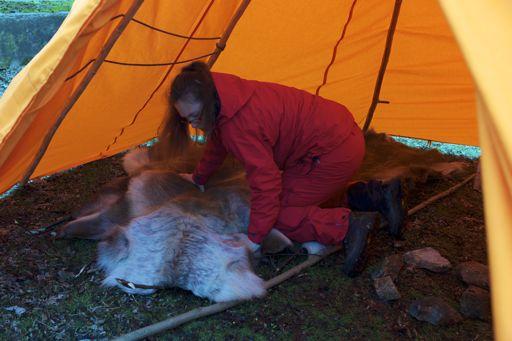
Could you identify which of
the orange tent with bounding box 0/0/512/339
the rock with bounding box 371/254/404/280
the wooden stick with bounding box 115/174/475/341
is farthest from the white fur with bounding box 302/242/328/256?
the orange tent with bounding box 0/0/512/339

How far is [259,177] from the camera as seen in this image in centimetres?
243

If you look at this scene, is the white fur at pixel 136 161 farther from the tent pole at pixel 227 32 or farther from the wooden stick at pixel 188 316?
the wooden stick at pixel 188 316

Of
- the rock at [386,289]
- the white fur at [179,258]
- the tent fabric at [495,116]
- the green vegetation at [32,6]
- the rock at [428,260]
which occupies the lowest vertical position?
the rock at [428,260]

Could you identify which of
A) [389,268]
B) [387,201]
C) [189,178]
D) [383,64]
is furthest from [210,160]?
[383,64]

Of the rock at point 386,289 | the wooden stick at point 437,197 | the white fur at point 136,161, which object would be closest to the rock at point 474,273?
the rock at point 386,289

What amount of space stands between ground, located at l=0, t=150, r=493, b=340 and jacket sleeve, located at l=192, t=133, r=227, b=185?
656 mm

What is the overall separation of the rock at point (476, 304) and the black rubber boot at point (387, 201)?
1.94ft

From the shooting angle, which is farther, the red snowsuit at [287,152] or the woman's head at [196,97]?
the red snowsuit at [287,152]

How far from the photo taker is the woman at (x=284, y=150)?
2.37 meters

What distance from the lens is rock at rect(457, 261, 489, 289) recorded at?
97.2 inches

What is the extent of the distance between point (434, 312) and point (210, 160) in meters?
1.40

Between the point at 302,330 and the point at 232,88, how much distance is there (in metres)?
1.14

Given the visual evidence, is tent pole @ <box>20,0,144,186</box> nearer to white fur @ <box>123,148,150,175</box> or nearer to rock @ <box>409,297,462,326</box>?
white fur @ <box>123,148,150,175</box>

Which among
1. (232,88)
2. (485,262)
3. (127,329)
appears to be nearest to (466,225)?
(485,262)
